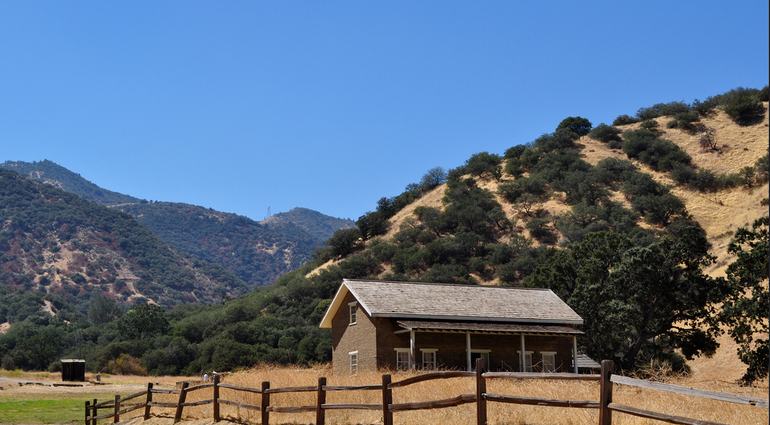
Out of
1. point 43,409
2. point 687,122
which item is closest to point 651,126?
point 687,122

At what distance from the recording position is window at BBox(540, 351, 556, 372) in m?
42.2

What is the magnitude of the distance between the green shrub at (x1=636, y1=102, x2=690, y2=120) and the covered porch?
88.3 meters

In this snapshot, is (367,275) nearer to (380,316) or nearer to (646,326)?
(646,326)

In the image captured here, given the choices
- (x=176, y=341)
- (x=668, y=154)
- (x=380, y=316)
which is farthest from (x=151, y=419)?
(x=668, y=154)

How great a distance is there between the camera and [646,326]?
49.8 meters

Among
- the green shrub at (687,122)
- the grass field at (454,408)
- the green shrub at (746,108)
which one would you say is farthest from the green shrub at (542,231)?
the grass field at (454,408)

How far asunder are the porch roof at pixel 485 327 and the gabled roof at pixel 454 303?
27 centimetres

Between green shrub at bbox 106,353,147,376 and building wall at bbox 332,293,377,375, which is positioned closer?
building wall at bbox 332,293,377,375

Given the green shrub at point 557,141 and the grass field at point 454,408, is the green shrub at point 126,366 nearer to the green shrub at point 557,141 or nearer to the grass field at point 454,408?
the grass field at point 454,408

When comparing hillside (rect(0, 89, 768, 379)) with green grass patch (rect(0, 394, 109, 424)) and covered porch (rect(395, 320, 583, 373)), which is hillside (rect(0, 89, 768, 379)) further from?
green grass patch (rect(0, 394, 109, 424))

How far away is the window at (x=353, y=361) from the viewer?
138 ft

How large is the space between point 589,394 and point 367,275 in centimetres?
7901

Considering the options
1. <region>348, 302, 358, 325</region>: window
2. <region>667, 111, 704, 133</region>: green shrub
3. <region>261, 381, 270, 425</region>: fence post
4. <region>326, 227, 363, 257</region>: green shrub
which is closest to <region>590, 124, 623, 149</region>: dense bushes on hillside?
<region>667, 111, 704, 133</region>: green shrub

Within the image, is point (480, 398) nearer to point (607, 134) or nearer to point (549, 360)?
point (549, 360)
